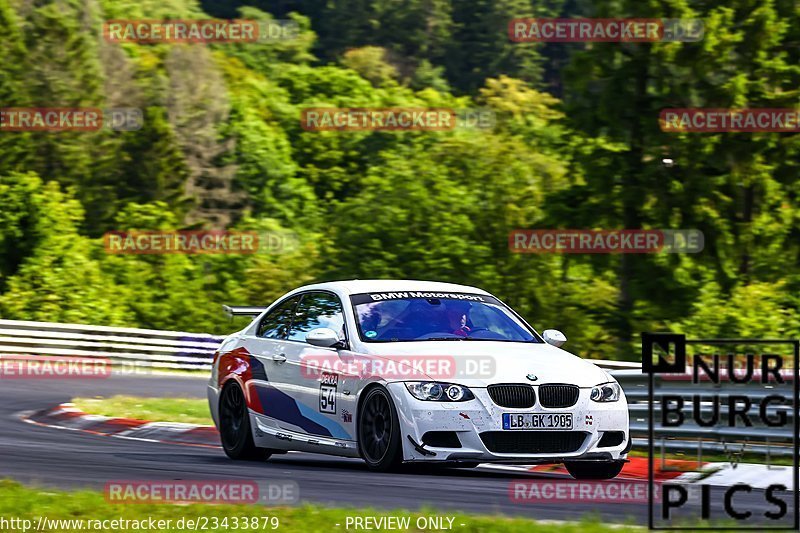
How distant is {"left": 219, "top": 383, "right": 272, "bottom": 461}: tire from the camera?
1280 centimetres

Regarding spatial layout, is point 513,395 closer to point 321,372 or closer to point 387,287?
point 321,372

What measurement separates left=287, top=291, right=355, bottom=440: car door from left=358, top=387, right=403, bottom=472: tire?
0.19m

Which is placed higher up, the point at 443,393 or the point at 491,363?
the point at 491,363

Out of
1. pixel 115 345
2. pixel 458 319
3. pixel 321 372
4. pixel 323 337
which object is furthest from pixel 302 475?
pixel 115 345

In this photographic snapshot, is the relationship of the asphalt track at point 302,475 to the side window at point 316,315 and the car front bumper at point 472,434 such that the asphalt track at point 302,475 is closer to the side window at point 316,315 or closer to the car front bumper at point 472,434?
the car front bumper at point 472,434

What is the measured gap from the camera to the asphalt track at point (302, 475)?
356 inches

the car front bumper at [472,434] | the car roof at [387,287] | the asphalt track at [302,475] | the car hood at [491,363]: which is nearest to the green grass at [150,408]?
the asphalt track at [302,475]

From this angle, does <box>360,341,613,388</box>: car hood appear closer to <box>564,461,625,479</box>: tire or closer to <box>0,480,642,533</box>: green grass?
<box>564,461,625,479</box>: tire

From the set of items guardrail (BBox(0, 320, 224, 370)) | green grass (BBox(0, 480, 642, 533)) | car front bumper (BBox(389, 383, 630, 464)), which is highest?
car front bumper (BBox(389, 383, 630, 464))

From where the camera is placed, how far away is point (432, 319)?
466 inches

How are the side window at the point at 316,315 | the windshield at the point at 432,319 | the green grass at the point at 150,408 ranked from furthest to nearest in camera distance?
the green grass at the point at 150,408
the side window at the point at 316,315
the windshield at the point at 432,319

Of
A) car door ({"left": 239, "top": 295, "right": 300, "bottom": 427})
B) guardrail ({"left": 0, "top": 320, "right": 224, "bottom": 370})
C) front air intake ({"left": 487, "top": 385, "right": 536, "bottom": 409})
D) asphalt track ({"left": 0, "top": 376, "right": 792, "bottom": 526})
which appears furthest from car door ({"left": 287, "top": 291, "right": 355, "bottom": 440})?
guardrail ({"left": 0, "top": 320, "right": 224, "bottom": 370})

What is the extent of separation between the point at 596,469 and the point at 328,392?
2118 mm

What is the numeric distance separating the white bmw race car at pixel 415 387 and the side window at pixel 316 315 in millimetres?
12
